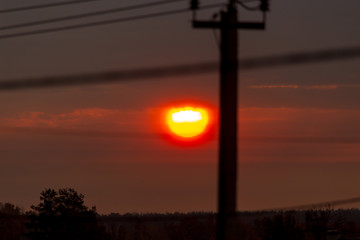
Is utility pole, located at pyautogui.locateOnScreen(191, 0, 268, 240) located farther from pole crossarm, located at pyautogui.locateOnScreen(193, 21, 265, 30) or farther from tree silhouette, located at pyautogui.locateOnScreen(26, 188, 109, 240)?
tree silhouette, located at pyautogui.locateOnScreen(26, 188, 109, 240)

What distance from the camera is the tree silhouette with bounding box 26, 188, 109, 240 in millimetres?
110188

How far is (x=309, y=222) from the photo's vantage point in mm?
112875

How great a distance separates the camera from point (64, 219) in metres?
111

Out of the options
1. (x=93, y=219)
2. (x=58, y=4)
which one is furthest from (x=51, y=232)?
(x=58, y=4)

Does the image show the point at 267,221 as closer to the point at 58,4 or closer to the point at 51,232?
the point at 51,232

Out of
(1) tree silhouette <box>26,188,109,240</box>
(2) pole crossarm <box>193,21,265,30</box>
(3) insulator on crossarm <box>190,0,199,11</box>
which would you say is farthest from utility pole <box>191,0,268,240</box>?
(1) tree silhouette <box>26,188,109,240</box>

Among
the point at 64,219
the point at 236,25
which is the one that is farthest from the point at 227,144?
the point at 64,219

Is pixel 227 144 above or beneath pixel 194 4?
beneath

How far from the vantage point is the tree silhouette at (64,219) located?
11019 cm

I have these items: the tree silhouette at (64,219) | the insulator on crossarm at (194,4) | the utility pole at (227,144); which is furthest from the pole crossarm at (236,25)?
the tree silhouette at (64,219)

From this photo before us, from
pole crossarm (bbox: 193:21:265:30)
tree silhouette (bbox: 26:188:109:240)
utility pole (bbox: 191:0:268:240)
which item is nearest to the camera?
utility pole (bbox: 191:0:268:240)

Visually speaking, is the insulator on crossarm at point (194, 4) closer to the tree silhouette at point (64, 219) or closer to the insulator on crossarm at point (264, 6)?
the insulator on crossarm at point (264, 6)

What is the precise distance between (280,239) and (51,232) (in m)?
34.0

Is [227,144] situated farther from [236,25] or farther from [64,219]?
[64,219]
